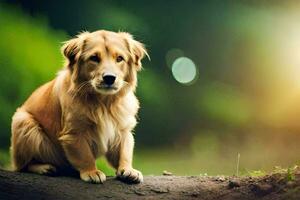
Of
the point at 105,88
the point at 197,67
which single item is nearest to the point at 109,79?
the point at 105,88

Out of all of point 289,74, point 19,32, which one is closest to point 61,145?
point 19,32

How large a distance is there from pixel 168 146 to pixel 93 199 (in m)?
1.37

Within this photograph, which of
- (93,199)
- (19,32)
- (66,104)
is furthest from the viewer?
(19,32)

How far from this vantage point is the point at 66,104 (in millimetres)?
3432

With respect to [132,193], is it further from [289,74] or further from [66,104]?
[289,74]

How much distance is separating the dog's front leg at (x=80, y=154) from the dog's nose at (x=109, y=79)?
32cm

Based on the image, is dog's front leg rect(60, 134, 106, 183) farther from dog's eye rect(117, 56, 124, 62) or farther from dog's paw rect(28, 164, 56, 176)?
dog's eye rect(117, 56, 124, 62)

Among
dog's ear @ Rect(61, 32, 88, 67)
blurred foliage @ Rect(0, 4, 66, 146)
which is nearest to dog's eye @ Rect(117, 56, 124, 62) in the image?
dog's ear @ Rect(61, 32, 88, 67)

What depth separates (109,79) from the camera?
332 centimetres

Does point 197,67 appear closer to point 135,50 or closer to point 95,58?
point 135,50

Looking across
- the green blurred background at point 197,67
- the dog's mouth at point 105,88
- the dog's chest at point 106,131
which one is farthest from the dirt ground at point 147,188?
the green blurred background at point 197,67

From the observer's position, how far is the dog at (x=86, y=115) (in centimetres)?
338

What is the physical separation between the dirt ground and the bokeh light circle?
1.18m

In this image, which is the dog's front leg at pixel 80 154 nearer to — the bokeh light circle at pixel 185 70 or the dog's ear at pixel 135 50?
the dog's ear at pixel 135 50
